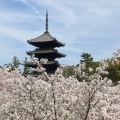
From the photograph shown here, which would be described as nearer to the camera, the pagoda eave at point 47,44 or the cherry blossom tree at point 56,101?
the cherry blossom tree at point 56,101

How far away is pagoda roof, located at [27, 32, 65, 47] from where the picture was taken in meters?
45.9

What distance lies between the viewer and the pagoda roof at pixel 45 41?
150 feet

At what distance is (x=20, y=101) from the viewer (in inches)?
329

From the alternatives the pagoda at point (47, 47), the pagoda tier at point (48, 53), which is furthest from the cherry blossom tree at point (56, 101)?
the pagoda tier at point (48, 53)

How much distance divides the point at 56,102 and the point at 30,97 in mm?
586

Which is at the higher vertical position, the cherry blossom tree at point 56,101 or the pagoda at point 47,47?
the pagoda at point 47,47

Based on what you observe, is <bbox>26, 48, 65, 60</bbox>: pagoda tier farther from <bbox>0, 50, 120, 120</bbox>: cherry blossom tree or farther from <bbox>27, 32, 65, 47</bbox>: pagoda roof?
<bbox>0, 50, 120, 120</bbox>: cherry blossom tree

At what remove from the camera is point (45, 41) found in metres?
45.9

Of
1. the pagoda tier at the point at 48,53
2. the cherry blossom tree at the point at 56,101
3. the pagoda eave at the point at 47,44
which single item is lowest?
the cherry blossom tree at the point at 56,101

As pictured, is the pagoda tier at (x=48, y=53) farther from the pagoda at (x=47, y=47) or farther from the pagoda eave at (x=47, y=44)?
the pagoda eave at (x=47, y=44)

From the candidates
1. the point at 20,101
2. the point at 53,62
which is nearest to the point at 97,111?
the point at 20,101

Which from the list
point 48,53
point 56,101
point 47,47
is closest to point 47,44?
point 47,47

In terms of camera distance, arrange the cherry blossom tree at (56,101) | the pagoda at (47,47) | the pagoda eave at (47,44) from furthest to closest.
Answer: the pagoda eave at (47,44)
the pagoda at (47,47)
the cherry blossom tree at (56,101)

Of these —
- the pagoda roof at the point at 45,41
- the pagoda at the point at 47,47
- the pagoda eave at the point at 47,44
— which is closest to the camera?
the pagoda at the point at 47,47
